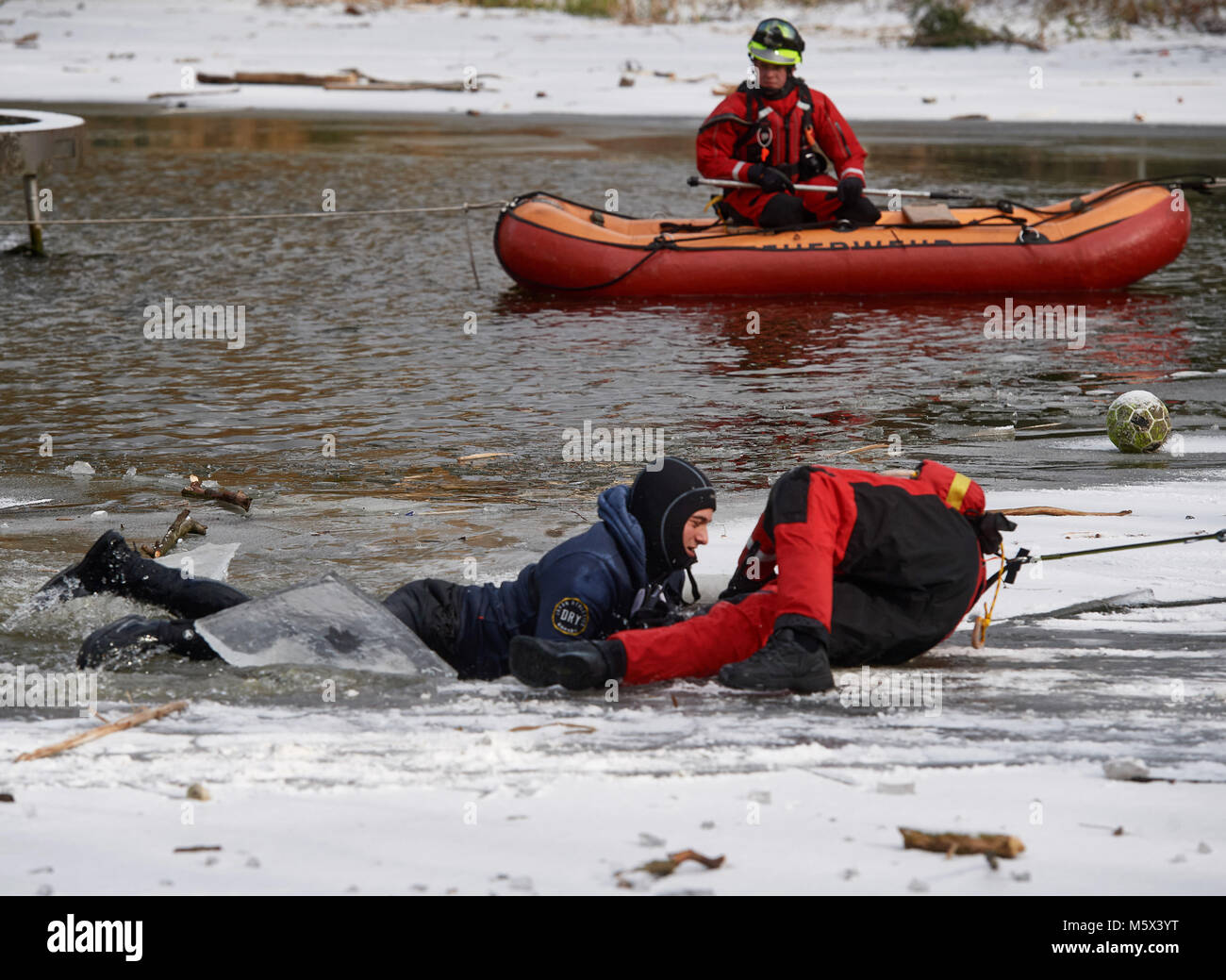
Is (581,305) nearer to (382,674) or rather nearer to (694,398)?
(694,398)

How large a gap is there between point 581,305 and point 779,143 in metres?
1.79

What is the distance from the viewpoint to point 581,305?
37.1ft

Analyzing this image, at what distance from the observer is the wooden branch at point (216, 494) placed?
6031mm

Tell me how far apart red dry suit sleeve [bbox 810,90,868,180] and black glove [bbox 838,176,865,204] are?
0.04 m

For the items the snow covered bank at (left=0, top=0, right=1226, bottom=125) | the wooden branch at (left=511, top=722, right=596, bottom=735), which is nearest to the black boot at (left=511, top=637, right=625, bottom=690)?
the wooden branch at (left=511, top=722, right=596, bottom=735)

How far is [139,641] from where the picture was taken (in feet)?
14.0

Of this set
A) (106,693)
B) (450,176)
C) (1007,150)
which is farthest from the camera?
(1007,150)

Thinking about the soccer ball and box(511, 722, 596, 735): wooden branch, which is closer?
box(511, 722, 596, 735): wooden branch

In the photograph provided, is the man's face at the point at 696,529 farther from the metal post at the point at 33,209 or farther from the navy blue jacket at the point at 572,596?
the metal post at the point at 33,209

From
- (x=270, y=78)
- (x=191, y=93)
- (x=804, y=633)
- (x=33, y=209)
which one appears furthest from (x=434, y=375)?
(x=270, y=78)

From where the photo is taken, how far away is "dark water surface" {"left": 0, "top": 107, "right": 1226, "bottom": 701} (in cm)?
600

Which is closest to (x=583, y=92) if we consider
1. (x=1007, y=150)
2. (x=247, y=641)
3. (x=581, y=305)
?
(x=1007, y=150)

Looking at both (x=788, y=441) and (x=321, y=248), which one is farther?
(x=321, y=248)

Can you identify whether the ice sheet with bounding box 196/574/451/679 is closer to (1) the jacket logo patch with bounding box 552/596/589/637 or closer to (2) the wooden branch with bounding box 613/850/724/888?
(1) the jacket logo patch with bounding box 552/596/589/637
